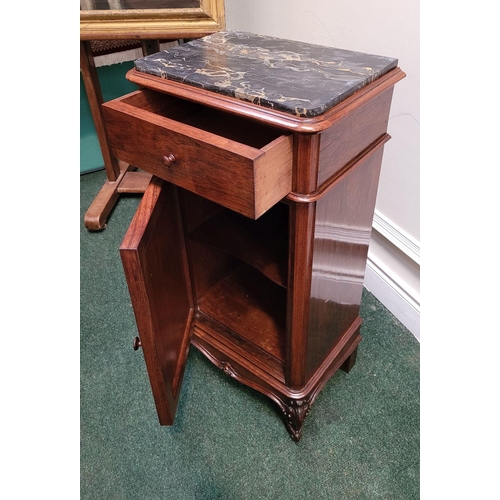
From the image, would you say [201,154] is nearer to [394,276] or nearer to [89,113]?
[394,276]

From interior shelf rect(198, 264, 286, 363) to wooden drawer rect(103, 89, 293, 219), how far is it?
408 mm

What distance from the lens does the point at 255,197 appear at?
0.54 meters

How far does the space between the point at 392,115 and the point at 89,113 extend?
1.43 meters

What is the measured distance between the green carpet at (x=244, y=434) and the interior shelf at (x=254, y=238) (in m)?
0.37

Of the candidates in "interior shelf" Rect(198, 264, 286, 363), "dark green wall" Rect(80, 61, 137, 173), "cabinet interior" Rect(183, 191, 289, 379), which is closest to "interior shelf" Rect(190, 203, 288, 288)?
"cabinet interior" Rect(183, 191, 289, 379)

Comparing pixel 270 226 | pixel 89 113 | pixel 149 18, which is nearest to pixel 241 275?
pixel 270 226

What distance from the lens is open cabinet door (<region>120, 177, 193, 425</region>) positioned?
0.60 m

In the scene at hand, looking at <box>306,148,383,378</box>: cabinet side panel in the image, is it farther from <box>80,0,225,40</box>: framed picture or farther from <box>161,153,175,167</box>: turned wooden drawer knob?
<box>80,0,225,40</box>: framed picture

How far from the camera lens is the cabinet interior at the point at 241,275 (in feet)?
2.77

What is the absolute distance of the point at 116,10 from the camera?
111 centimetres

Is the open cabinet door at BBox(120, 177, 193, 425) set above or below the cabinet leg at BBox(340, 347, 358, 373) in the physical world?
above

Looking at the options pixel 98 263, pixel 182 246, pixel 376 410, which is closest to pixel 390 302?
pixel 376 410

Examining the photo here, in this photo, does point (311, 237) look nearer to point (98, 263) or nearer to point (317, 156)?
point (317, 156)

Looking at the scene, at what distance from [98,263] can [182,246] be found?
640 millimetres
